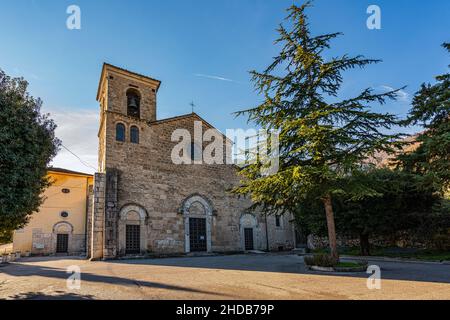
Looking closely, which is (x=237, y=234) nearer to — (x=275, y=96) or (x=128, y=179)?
(x=128, y=179)

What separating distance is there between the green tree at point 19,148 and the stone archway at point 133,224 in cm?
1053

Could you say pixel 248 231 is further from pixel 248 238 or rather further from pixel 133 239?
pixel 133 239

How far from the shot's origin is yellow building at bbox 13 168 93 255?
29.0m

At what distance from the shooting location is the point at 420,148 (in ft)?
46.6

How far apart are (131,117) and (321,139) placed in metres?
15.3

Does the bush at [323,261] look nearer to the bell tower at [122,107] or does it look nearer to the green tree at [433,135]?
the green tree at [433,135]

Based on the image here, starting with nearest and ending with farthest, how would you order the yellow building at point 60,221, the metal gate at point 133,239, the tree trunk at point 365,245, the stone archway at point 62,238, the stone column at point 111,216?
the stone column at point 111,216 → the tree trunk at point 365,245 → the metal gate at point 133,239 → the yellow building at point 60,221 → the stone archway at point 62,238

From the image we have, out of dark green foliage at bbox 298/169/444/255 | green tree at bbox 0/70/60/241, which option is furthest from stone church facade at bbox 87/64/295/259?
green tree at bbox 0/70/60/241

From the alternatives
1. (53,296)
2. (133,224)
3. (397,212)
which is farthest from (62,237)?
(397,212)

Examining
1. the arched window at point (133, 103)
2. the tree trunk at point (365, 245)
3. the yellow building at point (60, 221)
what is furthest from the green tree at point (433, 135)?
the yellow building at point (60, 221)

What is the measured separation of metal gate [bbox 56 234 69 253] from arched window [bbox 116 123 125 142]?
1714cm

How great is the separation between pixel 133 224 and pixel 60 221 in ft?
54.1

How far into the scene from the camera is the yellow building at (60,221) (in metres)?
29.0
